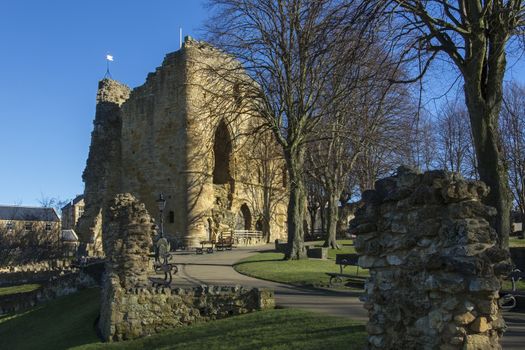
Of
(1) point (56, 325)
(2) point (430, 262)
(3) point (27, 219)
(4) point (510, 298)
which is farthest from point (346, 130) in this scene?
(3) point (27, 219)

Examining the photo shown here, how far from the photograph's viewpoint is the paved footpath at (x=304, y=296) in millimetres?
8570

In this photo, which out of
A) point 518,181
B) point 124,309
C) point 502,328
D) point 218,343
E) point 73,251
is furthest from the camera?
point 73,251

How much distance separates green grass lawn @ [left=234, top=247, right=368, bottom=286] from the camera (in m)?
15.9

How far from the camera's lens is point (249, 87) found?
2323 cm

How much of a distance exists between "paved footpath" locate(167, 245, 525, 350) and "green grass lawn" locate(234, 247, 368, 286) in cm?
45

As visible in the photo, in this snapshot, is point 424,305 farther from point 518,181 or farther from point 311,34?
point 518,181

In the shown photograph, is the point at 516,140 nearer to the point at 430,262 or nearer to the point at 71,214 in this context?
the point at 430,262

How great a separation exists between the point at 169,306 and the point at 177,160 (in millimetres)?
25596

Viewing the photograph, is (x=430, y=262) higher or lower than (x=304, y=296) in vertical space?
higher

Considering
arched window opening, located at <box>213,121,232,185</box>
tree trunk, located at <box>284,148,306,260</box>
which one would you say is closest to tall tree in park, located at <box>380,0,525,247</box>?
tree trunk, located at <box>284,148,306,260</box>

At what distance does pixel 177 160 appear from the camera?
36875mm

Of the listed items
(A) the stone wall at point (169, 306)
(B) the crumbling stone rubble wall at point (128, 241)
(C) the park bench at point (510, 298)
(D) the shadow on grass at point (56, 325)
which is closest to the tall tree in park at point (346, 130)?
(B) the crumbling stone rubble wall at point (128, 241)

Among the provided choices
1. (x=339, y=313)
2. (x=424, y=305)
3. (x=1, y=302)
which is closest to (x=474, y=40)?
(x=339, y=313)

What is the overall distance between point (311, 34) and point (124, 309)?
10.4m
